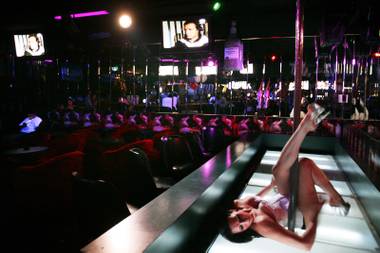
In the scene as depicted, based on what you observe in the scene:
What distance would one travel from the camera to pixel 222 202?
2.39 m

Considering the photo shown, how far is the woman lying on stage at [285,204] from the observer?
1436 mm

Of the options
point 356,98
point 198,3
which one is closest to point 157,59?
point 198,3

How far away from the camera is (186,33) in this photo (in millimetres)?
6500

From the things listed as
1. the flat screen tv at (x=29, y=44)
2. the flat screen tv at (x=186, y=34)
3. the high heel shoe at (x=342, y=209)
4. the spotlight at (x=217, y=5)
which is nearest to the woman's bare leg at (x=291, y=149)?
the high heel shoe at (x=342, y=209)

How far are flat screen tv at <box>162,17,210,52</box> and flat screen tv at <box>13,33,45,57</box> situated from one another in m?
3.66

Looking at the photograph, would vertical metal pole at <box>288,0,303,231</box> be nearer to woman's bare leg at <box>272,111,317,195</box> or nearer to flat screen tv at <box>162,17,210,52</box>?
woman's bare leg at <box>272,111,317,195</box>

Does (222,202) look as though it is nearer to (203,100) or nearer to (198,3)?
(198,3)

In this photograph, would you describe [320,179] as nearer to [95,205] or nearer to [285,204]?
[285,204]

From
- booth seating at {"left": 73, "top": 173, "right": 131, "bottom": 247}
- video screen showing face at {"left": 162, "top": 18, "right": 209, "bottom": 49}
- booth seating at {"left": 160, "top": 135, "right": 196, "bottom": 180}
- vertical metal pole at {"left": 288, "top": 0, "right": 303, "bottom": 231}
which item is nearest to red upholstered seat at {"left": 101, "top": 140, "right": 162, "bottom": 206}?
booth seating at {"left": 160, "top": 135, "right": 196, "bottom": 180}

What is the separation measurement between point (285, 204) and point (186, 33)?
544cm

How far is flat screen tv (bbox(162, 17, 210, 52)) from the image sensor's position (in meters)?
6.32

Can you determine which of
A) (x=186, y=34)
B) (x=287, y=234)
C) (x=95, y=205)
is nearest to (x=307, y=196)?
(x=287, y=234)

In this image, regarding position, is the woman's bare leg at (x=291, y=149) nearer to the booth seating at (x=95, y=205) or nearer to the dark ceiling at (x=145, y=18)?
the booth seating at (x=95, y=205)

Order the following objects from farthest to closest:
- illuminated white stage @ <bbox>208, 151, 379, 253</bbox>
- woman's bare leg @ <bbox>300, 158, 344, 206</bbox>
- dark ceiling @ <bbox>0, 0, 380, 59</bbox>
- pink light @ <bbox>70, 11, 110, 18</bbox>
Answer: pink light @ <bbox>70, 11, 110, 18</bbox>, dark ceiling @ <bbox>0, 0, 380, 59</bbox>, illuminated white stage @ <bbox>208, 151, 379, 253</bbox>, woman's bare leg @ <bbox>300, 158, 344, 206</bbox>
